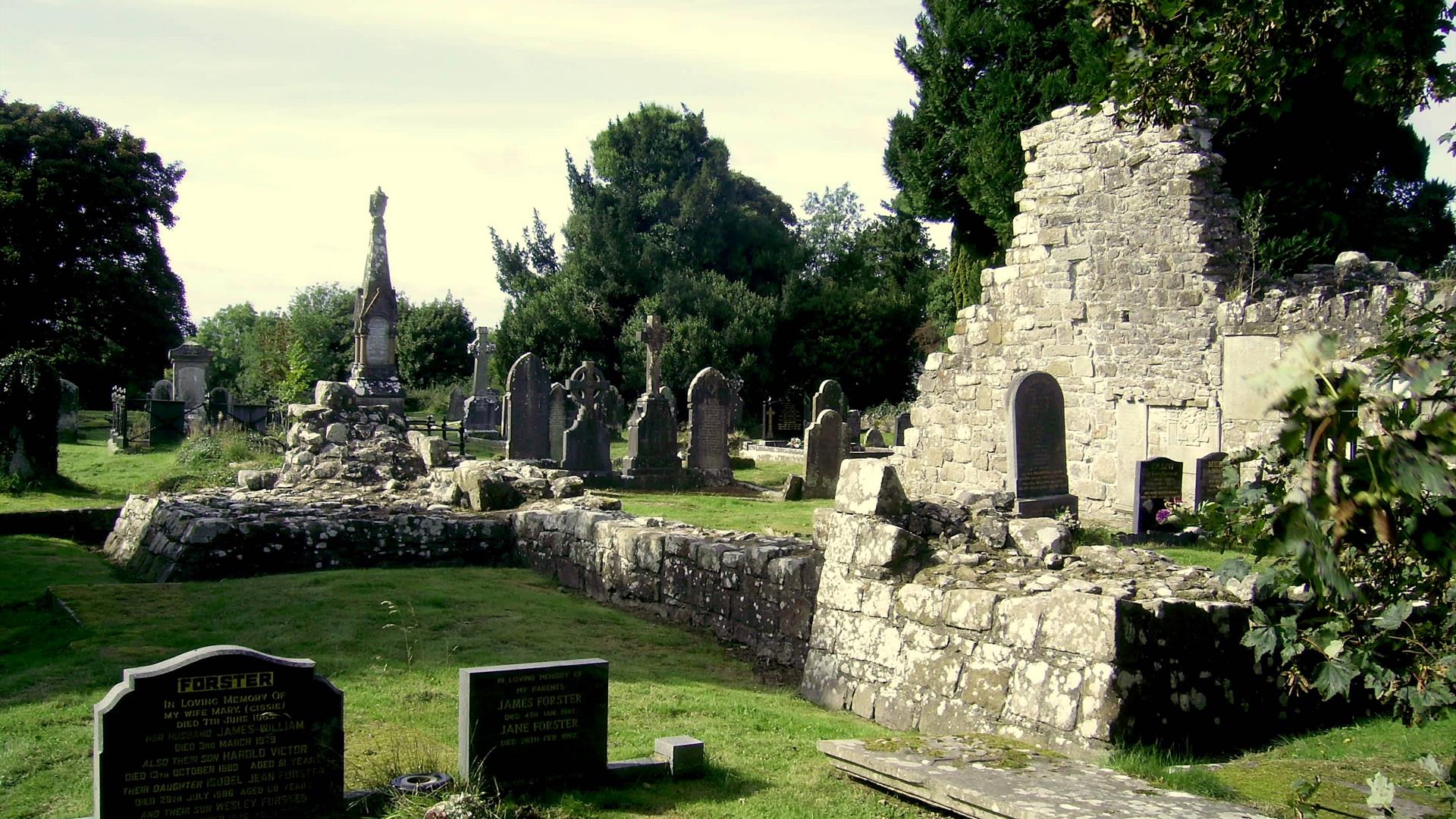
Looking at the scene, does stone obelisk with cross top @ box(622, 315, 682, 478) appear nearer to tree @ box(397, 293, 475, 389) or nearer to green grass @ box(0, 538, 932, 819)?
green grass @ box(0, 538, 932, 819)

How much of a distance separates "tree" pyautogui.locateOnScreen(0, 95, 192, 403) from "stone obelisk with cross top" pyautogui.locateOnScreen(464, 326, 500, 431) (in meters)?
10.8

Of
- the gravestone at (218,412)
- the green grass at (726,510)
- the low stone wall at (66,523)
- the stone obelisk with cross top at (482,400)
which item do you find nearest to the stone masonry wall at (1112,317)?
the green grass at (726,510)

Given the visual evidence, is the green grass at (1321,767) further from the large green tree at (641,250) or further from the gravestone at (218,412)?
the large green tree at (641,250)

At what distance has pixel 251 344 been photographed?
5694 centimetres

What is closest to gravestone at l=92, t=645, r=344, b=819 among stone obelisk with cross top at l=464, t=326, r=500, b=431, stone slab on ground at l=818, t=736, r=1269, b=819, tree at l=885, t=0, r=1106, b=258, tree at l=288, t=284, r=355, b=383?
stone slab on ground at l=818, t=736, r=1269, b=819

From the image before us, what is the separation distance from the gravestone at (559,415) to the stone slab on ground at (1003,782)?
58.5 ft

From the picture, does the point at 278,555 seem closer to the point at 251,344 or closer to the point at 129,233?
the point at 129,233

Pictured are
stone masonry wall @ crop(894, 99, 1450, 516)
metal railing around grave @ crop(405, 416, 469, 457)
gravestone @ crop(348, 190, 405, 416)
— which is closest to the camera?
stone masonry wall @ crop(894, 99, 1450, 516)

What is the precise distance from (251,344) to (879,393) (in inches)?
1328

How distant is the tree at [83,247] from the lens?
35281 mm

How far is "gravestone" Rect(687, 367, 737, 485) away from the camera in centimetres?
2116

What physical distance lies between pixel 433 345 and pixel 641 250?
1324cm

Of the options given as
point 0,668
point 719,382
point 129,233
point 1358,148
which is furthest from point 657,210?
point 0,668

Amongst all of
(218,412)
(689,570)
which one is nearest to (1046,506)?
(689,570)
